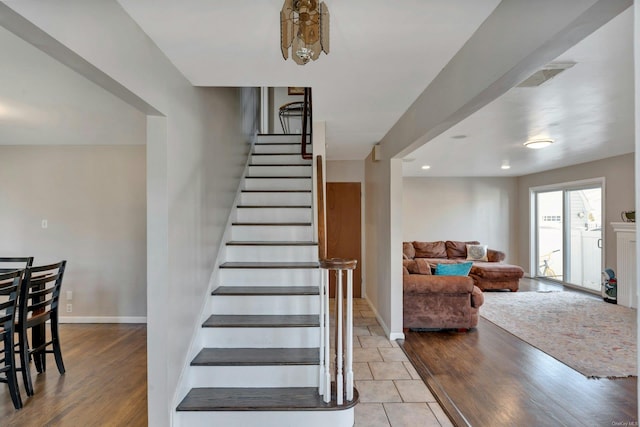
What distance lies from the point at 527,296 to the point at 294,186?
183 inches

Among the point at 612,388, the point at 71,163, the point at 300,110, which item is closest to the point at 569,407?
the point at 612,388

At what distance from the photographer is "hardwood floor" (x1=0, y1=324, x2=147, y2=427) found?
234cm

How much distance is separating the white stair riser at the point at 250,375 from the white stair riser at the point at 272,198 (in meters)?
1.93

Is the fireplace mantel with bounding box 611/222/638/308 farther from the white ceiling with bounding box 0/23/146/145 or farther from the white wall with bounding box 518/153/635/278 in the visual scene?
the white ceiling with bounding box 0/23/146/145

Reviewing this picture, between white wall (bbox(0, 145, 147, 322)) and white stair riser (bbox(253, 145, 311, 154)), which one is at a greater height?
white stair riser (bbox(253, 145, 311, 154))

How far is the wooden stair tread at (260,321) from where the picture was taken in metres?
2.51

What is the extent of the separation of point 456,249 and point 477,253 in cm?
44

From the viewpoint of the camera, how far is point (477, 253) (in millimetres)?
7277

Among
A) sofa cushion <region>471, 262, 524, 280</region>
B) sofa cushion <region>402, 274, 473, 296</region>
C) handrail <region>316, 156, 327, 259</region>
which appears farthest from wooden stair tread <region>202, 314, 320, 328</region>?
sofa cushion <region>471, 262, 524, 280</region>

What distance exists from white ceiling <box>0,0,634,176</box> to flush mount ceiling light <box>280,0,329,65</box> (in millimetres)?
417

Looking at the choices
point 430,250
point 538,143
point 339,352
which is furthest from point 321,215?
point 430,250

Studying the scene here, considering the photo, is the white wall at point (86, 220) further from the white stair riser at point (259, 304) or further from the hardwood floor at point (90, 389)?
the white stair riser at point (259, 304)

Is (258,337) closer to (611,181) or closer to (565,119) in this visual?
(565,119)

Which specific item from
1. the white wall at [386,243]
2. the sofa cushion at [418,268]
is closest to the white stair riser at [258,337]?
the white wall at [386,243]
